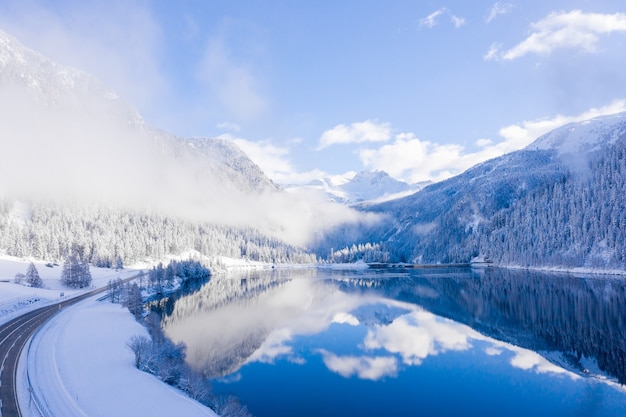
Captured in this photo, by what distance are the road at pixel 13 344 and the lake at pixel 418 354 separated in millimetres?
19186

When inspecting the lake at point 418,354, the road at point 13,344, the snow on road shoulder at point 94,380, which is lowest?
the lake at point 418,354

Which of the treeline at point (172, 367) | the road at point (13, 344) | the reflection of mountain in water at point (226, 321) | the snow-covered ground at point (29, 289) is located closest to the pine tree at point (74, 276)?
the snow-covered ground at point (29, 289)

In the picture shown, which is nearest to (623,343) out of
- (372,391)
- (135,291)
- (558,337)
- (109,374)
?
(558,337)

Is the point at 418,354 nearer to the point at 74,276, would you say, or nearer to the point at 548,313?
the point at 548,313

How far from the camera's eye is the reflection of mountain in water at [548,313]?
Answer: 2100 inches

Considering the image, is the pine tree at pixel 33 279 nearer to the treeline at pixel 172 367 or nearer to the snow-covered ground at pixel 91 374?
the snow-covered ground at pixel 91 374

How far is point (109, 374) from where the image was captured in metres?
36.5

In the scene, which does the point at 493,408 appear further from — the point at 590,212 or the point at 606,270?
the point at 590,212

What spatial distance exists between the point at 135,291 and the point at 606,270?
168410 millimetres

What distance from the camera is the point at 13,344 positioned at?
45500 mm

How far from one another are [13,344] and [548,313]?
8846 cm

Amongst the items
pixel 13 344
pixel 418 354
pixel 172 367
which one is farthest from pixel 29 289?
pixel 418 354

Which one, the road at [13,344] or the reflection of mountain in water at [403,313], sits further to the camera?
the reflection of mountain in water at [403,313]

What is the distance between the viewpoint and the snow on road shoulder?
28812 mm
